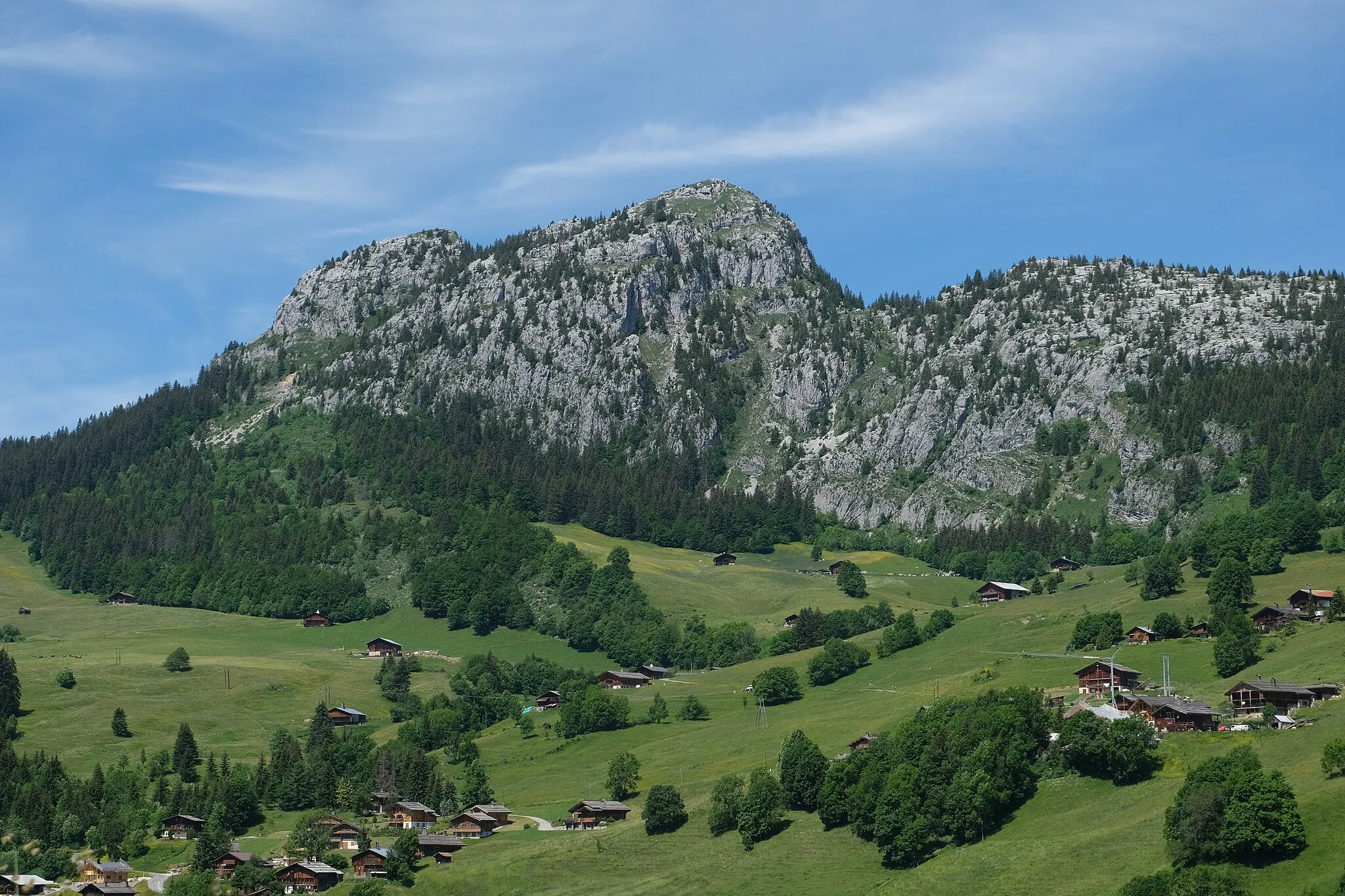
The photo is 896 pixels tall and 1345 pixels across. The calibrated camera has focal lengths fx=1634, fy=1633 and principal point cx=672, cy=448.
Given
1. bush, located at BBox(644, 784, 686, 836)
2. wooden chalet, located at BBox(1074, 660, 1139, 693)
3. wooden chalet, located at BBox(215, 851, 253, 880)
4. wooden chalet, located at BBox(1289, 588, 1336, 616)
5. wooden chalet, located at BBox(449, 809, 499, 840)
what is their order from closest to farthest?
1. bush, located at BBox(644, 784, 686, 836)
2. wooden chalet, located at BBox(215, 851, 253, 880)
3. wooden chalet, located at BBox(449, 809, 499, 840)
4. wooden chalet, located at BBox(1074, 660, 1139, 693)
5. wooden chalet, located at BBox(1289, 588, 1336, 616)

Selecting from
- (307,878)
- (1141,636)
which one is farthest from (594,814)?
(1141,636)

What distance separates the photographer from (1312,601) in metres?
175

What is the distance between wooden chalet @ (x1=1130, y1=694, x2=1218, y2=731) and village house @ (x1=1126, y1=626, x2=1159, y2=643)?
143ft

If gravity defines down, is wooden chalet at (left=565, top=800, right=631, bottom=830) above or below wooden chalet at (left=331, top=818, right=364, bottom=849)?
above

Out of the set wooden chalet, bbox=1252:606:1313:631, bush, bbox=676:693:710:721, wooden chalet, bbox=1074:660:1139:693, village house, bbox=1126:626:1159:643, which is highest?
wooden chalet, bbox=1252:606:1313:631

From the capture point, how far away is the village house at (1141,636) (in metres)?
180

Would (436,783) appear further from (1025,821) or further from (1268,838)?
(1268,838)

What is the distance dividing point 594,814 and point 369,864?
21.3 metres

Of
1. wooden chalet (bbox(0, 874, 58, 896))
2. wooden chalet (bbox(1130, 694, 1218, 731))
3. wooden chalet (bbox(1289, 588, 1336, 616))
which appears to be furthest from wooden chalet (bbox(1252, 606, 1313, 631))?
wooden chalet (bbox(0, 874, 58, 896))

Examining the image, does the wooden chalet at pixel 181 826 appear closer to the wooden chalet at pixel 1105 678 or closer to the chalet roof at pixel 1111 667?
the wooden chalet at pixel 1105 678

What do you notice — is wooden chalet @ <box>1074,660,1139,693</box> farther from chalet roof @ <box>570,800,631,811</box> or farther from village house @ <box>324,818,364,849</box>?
village house @ <box>324,818,364,849</box>

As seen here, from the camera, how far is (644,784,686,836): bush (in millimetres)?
142125

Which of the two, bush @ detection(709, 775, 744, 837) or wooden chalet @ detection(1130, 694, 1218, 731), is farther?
bush @ detection(709, 775, 744, 837)

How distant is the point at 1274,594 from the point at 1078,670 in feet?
123
